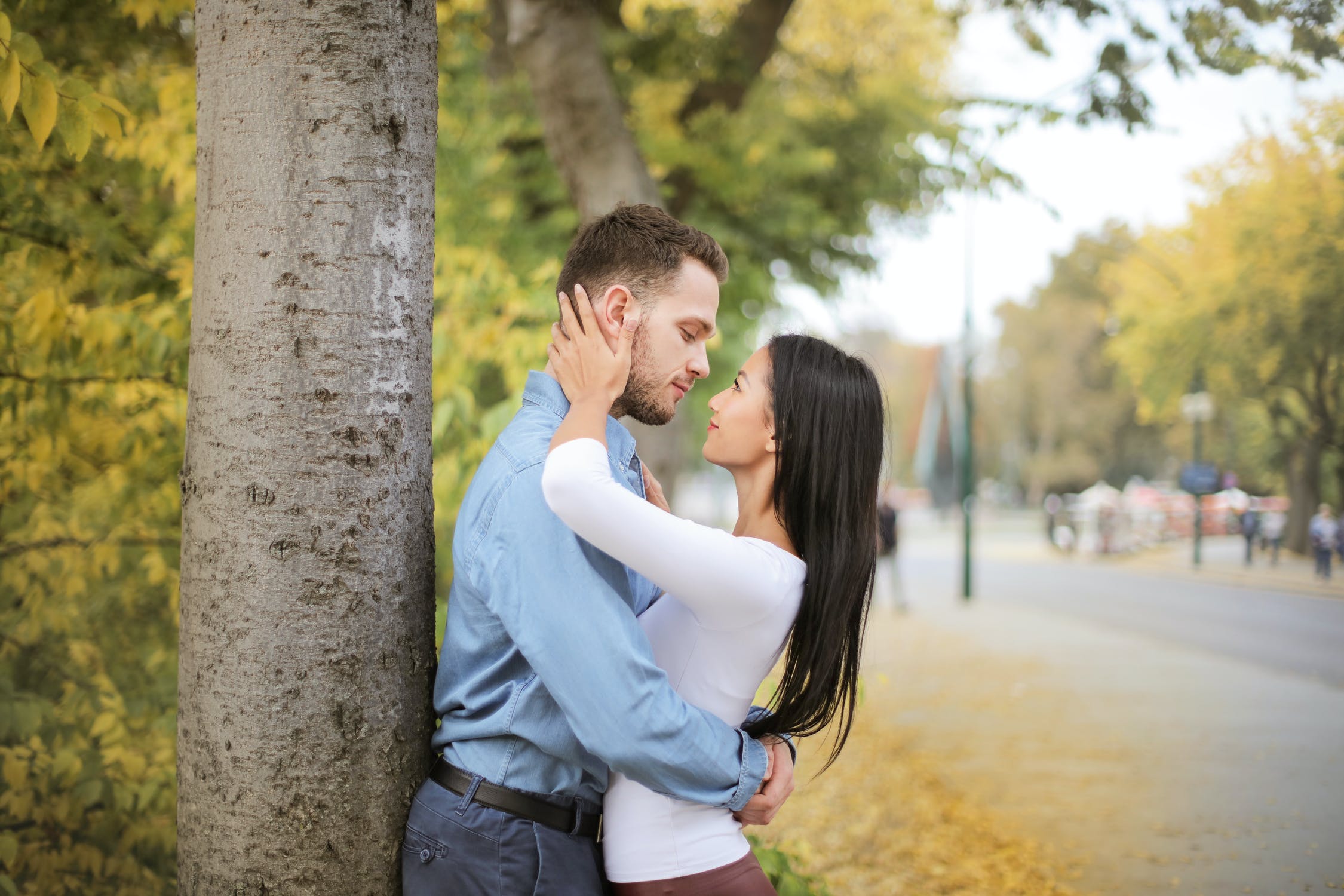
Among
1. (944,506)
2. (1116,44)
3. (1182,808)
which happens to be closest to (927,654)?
(1182,808)

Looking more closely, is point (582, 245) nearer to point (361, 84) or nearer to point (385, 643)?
point (361, 84)

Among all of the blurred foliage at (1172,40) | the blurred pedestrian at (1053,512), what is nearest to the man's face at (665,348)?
the blurred foliage at (1172,40)

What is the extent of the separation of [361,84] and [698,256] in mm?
712

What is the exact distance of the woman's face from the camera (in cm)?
202

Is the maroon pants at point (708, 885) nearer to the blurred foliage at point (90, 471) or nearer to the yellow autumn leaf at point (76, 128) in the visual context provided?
the yellow autumn leaf at point (76, 128)

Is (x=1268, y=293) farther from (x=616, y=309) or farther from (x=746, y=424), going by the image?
(x=616, y=309)

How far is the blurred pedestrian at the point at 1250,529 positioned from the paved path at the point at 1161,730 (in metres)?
0.27

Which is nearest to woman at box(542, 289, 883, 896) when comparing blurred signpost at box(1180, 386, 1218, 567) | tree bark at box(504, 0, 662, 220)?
blurred signpost at box(1180, 386, 1218, 567)

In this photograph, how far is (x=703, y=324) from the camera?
201 centimetres

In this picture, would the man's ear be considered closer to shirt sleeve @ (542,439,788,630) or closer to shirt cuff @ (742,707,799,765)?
shirt sleeve @ (542,439,788,630)

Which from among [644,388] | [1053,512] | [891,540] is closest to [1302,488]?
[644,388]

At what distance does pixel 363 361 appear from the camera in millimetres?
1859

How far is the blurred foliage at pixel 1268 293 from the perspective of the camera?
4.51m

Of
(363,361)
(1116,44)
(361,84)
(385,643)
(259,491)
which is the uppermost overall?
(1116,44)
